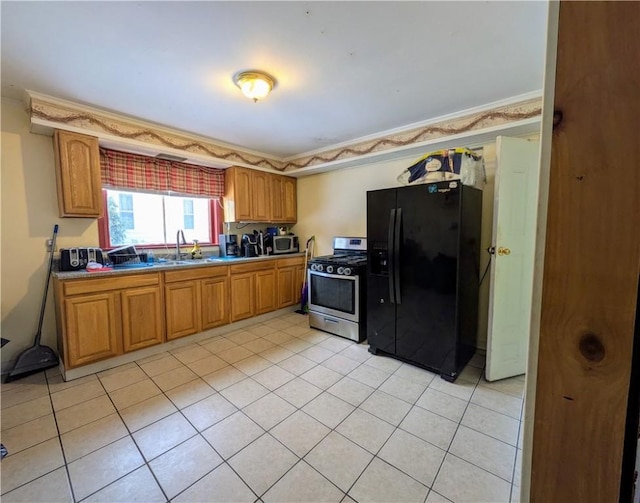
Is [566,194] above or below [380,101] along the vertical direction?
below

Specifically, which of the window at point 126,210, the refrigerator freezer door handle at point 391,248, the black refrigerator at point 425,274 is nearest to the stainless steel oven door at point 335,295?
the black refrigerator at point 425,274

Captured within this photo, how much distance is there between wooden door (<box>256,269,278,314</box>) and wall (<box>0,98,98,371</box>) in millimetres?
2112

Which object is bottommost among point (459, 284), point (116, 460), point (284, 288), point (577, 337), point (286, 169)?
point (116, 460)

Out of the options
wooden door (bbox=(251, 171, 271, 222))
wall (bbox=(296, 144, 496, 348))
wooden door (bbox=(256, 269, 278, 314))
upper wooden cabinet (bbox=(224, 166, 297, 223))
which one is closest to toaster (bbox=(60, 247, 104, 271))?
upper wooden cabinet (bbox=(224, 166, 297, 223))

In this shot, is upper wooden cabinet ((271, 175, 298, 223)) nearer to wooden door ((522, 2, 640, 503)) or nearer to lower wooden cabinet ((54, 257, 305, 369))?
lower wooden cabinet ((54, 257, 305, 369))

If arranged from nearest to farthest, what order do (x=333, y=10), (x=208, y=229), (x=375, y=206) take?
(x=333, y=10) → (x=375, y=206) → (x=208, y=229)

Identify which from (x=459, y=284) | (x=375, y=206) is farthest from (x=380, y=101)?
(x=459, y=284)

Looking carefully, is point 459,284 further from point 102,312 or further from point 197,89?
point 102,312

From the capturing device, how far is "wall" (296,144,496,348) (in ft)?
9.70

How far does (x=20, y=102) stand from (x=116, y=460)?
3139mm

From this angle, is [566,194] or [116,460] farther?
[116,460]

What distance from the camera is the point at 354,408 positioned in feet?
6.79

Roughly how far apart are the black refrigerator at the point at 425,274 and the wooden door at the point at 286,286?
1.65 meters

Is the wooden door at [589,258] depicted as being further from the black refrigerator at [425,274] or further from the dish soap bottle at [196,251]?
the dish soap bottle at [196,251]
